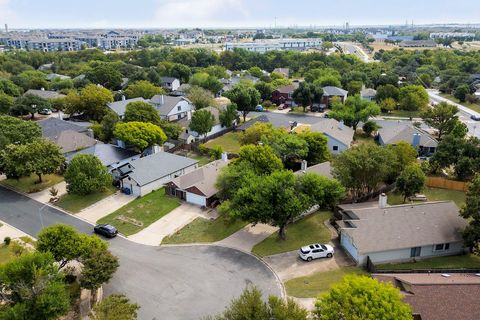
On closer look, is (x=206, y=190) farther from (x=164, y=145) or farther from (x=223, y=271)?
(x=164, y=145)

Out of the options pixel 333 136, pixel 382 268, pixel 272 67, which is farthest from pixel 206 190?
pixel 272 67

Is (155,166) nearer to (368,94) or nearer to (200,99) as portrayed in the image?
(200,99)

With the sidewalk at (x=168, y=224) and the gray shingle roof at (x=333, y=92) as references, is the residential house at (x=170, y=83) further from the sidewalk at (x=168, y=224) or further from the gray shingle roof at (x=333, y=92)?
the sidewalk at (x=168, y=224)

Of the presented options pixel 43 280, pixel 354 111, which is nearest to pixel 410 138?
pixel 354 111

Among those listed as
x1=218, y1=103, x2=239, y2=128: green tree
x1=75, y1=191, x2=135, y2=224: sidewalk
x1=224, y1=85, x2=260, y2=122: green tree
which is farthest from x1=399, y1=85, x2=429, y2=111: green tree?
x1=75, y1=191, x2=135, y2=224: sidewalk

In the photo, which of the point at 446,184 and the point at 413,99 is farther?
the point at 413,99

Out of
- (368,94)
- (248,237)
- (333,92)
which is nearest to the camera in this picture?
(248,237)

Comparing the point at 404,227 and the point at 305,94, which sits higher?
the point at 305,94

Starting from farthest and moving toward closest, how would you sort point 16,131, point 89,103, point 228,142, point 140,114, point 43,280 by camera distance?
point 89,103
point 228,142
point 140,114
point 16,131
point 43,280
